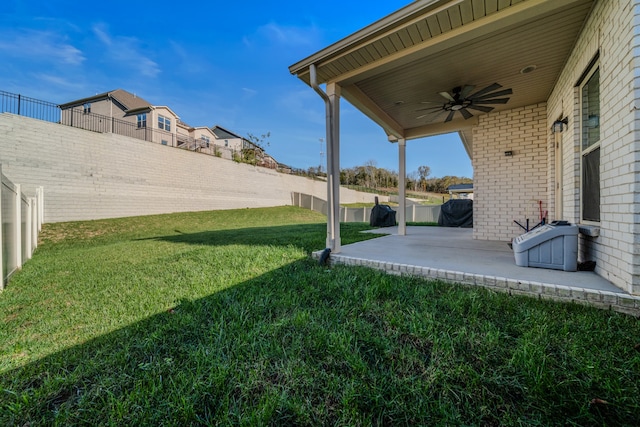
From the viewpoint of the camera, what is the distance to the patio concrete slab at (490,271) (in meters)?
2.14

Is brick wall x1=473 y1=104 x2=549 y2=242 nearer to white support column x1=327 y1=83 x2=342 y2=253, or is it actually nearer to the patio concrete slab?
the patio concrete slab

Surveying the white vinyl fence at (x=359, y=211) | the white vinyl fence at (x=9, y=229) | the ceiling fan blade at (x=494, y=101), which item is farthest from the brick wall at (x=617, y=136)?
the white vinyl fence at (x=359, y=211)

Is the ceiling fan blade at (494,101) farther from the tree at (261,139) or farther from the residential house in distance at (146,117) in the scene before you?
the tree at (261,139)

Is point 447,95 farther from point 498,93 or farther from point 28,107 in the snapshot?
point 28,107

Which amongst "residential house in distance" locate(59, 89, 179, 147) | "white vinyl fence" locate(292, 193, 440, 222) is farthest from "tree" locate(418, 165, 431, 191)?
"residential house in distance" locate(59, 89, 179, 147)

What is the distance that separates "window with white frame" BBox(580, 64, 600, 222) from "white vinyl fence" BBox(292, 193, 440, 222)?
8871 millimetres

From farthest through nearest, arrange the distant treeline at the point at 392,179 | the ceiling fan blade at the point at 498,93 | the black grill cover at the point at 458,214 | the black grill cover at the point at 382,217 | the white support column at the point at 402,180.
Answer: the distant treeline at the point at 392,179 < the black grill cover at the point at 382,217 < the black grill cover at the point at 458,214 < the white support column at the point at 402,180 < the ceiling fan blade at the point at 498,93

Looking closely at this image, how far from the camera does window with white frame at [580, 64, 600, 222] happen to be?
8.98 feet

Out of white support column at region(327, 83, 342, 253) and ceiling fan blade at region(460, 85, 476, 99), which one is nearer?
white support column at region(327, 83, 342, 253)

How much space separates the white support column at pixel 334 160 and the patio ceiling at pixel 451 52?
22 centimetres

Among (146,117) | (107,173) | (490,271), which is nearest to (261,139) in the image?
(146,117)

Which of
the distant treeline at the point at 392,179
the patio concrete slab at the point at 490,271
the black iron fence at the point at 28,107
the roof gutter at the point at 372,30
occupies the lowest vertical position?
the patio concrete slab at the point at 490,271

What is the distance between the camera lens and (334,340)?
1.73m

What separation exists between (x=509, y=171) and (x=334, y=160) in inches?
154
